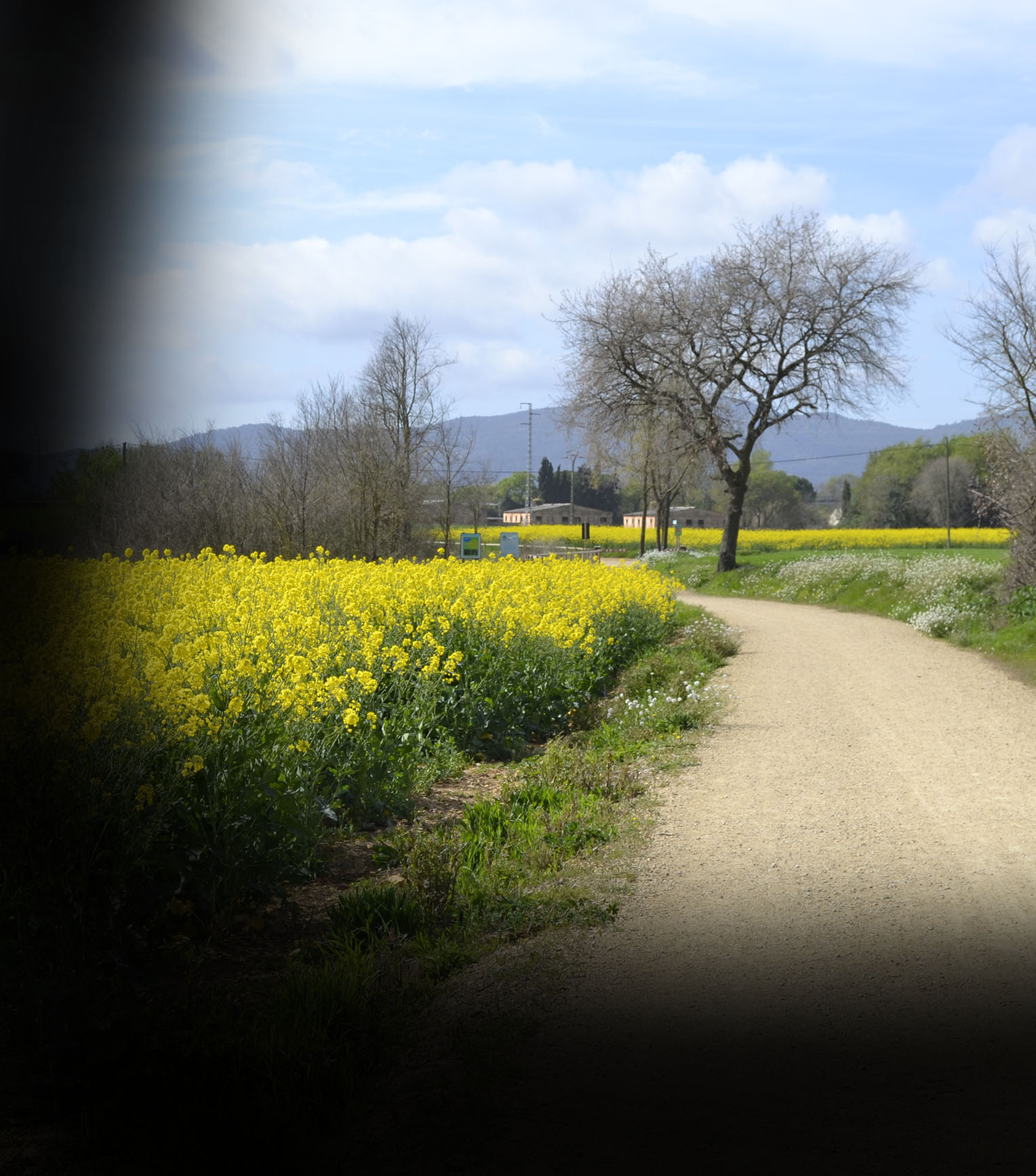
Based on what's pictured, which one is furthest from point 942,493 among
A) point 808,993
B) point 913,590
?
point 808,993

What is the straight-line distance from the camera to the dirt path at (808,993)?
8.84ft

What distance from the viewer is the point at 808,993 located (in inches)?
138

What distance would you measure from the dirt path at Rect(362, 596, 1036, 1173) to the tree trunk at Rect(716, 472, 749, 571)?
2156 cm

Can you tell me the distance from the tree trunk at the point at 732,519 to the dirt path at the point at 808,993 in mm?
21562

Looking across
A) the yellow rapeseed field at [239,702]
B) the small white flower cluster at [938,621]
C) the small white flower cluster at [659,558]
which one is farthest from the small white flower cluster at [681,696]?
the small white flower cluster at [659,558]

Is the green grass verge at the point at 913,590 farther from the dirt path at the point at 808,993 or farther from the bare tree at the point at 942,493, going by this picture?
the bare tree at the point at 942,493

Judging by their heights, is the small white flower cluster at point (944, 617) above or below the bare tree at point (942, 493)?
below

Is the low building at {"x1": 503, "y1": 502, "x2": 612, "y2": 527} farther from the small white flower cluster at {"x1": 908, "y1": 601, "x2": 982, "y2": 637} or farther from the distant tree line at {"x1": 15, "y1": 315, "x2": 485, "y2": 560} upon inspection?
the small white flower cluster at {"x1": 908, "y1": 601, "x2": 982, "y2": 637}

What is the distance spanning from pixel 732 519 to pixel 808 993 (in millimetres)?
25334

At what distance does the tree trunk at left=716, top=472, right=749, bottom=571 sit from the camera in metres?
28.1

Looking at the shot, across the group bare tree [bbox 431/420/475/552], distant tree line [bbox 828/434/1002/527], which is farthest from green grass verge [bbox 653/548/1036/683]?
distant tree line [bbox 828/434/1002/527]

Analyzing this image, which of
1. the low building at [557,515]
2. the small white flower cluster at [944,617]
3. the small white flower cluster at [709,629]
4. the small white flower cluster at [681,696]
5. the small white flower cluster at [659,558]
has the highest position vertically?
the low building at [557,515]

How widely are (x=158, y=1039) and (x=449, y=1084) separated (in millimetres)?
876

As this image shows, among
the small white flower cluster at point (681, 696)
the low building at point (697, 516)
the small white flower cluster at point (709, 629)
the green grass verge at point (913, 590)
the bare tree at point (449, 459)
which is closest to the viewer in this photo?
the small white flower cluster at point (681, 696)
